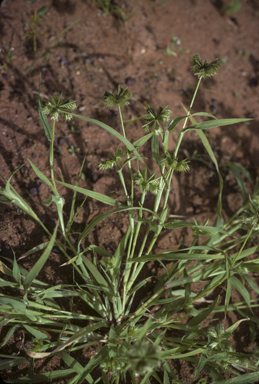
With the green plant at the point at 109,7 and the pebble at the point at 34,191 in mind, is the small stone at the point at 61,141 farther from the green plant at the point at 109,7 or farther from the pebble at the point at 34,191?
the green plant at the point at 109,7

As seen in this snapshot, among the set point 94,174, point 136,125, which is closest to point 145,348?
point 94,174

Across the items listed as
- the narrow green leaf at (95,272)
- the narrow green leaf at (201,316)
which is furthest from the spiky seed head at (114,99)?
the narrow green leaf at (201,316)

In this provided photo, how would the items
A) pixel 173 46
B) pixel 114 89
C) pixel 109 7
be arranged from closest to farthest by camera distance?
pixel 114 89 → pixel 109 7 → pixel 173 46

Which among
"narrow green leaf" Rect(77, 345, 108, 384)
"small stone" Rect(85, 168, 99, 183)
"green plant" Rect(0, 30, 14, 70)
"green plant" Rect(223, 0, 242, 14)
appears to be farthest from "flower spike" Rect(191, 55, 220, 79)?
"green plant" Rect(223, 0, 242, 14)

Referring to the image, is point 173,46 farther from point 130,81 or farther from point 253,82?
point 253,82

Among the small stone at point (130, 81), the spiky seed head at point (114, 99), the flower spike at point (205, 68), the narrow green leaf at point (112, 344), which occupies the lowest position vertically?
the narrow green leaf at point (112, 344)

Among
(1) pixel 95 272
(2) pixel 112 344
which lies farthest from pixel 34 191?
(2) pixel 112 344

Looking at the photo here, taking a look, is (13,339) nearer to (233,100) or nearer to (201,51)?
(233,100)

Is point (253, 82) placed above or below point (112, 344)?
above
